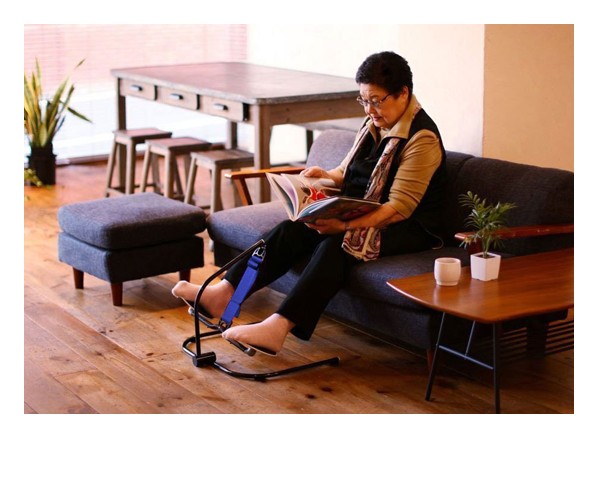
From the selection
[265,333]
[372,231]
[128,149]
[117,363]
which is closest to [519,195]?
[372,231]

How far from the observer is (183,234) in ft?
13.3

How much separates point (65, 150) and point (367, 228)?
5.05 meters

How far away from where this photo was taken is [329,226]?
326 cm

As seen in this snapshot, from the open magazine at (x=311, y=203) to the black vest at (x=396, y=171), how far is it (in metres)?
0.15

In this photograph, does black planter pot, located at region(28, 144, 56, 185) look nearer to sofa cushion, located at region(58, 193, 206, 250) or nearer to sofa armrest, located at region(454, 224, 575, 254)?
sofa cushion, located at region(58, 193, 206, 250)

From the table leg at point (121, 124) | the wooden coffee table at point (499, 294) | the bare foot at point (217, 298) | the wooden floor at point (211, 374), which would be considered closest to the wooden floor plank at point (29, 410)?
the wooden floor at point (211, 374)

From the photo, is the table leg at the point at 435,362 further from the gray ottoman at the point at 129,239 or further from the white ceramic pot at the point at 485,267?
the gray ottoman at the point at 129,239

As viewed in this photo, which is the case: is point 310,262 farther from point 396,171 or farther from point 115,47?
point 115,47

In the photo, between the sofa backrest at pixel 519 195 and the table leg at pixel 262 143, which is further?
the table leg at pixel 262 143

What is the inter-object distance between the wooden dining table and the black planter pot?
3.00 ft

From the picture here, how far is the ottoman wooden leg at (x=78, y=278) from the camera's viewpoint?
423cm

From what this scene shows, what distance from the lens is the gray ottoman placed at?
3889mm

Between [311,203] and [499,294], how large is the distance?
77cm

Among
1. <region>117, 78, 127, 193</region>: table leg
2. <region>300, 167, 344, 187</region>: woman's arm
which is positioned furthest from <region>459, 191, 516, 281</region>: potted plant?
<region>117, 78, 127, 193</region>: table leg
